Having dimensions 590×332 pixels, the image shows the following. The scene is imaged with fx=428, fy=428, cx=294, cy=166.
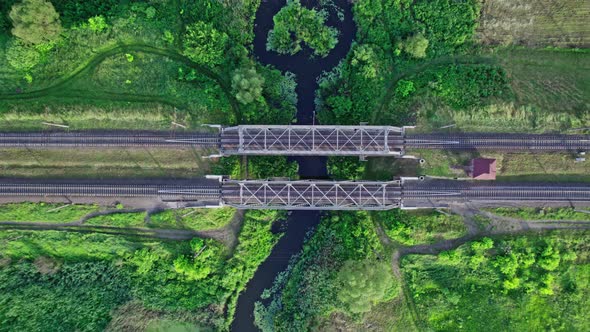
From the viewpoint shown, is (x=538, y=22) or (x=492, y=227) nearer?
(x=492, y=227)

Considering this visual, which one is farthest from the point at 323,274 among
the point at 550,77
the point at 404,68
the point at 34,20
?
the point at 34,20

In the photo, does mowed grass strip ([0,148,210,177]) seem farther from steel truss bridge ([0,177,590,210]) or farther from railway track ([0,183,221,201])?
railway track ([0,183,221,201])

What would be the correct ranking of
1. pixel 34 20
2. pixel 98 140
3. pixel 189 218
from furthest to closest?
pixel 189 218 < pixel 98 140 < pixel 34 20

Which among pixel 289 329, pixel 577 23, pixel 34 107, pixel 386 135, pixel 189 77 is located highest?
pixel 577 23

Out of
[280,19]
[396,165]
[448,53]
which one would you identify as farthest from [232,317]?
[448,53]

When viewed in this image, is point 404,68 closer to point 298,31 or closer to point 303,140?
point 298,31

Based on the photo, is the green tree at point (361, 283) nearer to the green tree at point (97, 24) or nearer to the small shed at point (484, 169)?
the small shed at point (484, 169)

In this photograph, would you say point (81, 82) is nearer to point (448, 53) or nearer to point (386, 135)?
point (386, 135)
